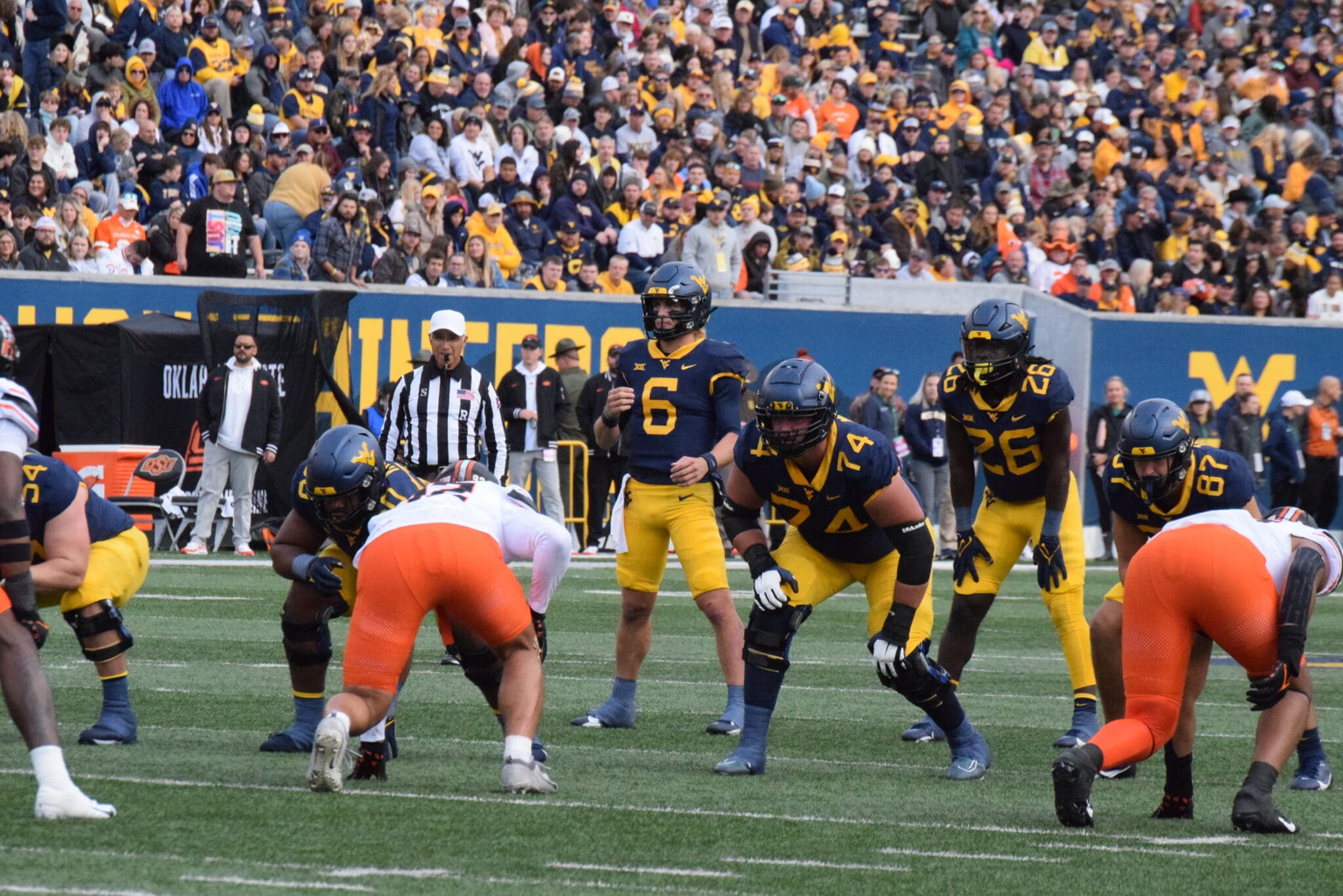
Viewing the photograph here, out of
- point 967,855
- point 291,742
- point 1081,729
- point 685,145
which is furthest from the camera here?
point 685,145

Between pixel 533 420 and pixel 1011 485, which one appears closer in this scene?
pixel 1011 485

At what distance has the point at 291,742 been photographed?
6922 mm

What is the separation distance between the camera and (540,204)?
61.3 ft

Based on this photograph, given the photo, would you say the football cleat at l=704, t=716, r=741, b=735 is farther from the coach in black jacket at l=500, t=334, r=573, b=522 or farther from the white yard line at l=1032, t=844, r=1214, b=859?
the coach in black jacket at l=500, t=334, r=573, b=522

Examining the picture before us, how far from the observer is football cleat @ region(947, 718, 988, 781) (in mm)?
6715

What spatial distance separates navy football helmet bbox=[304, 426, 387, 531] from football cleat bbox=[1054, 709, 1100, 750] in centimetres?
291

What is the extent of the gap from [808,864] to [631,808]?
936mm

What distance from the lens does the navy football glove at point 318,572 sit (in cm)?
Answer: 636

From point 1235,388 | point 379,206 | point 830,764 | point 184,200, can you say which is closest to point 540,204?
point 379,206

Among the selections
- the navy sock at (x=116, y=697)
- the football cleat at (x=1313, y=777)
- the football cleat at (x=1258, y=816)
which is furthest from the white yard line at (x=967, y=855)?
the navy sock at (x=116, y=697)

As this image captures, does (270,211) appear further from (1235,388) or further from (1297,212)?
(1297,212)

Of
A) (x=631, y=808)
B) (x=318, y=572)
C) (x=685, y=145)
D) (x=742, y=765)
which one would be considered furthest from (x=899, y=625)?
(x=685, y=145)

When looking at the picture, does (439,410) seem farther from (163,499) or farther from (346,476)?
(163,499)

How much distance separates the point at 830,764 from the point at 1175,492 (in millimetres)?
1634
